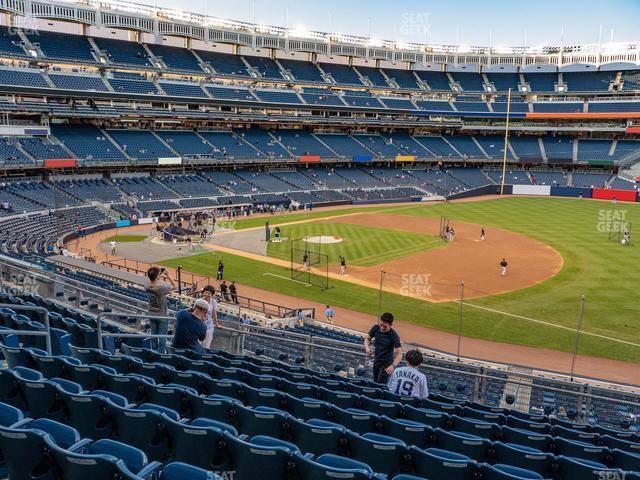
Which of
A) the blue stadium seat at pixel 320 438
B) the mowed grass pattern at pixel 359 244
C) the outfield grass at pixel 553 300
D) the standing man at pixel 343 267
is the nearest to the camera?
the blue stadium seat at pixel 320 438

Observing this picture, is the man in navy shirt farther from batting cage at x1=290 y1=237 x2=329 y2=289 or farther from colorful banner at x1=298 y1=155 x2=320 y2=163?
colorful banner at x1=298 y1=155 x2=320 y2=163

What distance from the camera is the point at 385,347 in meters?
10.7

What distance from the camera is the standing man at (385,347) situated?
10422 millimetres

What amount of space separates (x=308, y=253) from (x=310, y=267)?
2798 millimetres

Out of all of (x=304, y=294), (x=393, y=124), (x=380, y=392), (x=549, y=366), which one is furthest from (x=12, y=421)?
(x=393, y=124)

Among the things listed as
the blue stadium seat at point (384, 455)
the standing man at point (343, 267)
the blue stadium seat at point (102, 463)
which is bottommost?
the standing man at point (343, 267)

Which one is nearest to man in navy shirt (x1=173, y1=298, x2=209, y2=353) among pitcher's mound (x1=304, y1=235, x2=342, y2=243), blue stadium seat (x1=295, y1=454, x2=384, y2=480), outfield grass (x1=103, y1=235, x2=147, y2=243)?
blue stadium seat (x1=295, y1=454, x2=384, y2=480)

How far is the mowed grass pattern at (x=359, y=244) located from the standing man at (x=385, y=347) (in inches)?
1089

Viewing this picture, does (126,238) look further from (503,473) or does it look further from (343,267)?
(503,473)

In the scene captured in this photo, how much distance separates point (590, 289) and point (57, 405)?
32.3 m

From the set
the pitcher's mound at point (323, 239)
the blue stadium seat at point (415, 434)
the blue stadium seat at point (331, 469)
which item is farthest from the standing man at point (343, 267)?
the blue stadium seat at point (331, 469)

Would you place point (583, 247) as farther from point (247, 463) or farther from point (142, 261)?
point (247, 463)

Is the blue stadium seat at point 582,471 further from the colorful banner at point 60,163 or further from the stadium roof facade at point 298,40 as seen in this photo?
the stadium roof facade at point 298,40

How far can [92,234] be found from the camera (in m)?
49.8
